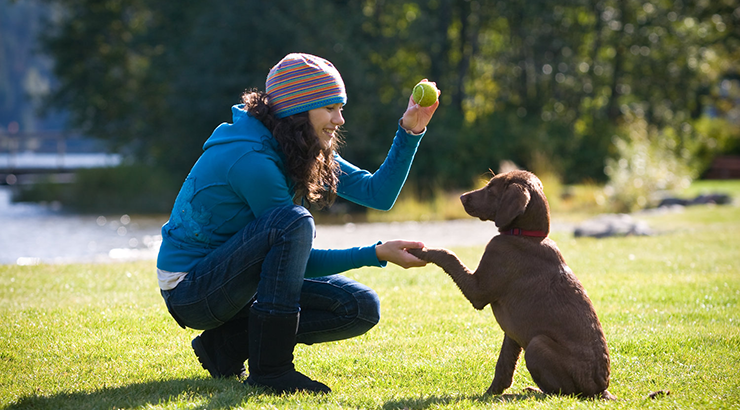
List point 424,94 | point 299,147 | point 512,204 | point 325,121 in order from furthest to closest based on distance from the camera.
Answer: point 424,94 < point 325,121 < point 299,147 < point 512,204

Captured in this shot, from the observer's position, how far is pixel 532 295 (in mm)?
3662

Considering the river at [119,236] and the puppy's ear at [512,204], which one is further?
the river at [119,236]

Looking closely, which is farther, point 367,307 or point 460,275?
point 367,307

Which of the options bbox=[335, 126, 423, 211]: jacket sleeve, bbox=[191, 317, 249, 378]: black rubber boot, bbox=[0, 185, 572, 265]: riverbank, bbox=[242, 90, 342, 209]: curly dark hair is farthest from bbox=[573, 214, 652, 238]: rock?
bbox=[191, 317, 249, 378]: black rubber boot

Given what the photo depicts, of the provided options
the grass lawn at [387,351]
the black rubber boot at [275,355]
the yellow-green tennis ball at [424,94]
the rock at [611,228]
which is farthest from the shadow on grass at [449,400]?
the rock at [611,228]

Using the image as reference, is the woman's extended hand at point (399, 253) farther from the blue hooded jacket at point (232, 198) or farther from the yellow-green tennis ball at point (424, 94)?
the yellow-green tennis ball at point (424, 94)

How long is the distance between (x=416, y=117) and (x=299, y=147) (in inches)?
32.0

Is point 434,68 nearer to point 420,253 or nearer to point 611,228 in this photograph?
point 611,228

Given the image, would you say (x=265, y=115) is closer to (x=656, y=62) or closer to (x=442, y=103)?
(x=442, y=103)

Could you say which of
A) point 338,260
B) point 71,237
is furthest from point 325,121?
point 71,237

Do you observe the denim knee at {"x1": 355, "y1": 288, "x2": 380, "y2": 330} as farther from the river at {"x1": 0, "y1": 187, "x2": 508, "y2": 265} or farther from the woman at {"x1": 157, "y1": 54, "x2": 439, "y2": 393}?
the river at {"x1": 0, "y1": 187, "x2": 508, "y2": 265}

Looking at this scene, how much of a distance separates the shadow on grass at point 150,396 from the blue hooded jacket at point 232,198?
0.66 meters

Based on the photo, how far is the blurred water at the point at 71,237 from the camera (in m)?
12.7

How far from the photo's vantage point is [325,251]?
3.90 m
